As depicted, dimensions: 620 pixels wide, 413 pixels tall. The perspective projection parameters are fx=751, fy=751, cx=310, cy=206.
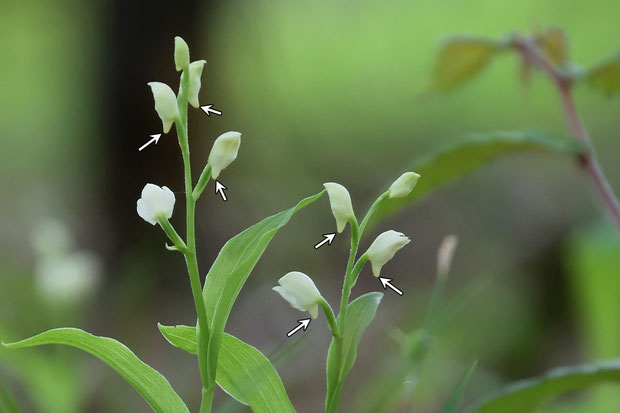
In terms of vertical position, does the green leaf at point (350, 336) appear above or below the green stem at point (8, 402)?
above

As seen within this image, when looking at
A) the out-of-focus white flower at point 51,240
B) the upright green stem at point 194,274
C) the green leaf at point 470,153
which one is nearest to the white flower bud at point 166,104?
the upright green stem at point 194,274

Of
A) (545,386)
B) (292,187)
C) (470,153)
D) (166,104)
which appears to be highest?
(166,104)

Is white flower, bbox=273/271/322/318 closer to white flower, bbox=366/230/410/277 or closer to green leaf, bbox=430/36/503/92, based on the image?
white flower, bbox=366/230/410/277

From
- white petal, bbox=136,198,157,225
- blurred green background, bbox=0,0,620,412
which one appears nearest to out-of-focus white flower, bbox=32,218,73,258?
blurred green background, bbox=0,0,620,412

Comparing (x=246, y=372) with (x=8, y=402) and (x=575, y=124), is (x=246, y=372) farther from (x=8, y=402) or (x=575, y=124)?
(x=575, y=124)

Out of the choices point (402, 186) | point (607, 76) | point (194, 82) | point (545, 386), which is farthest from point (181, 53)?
point (607, 76)

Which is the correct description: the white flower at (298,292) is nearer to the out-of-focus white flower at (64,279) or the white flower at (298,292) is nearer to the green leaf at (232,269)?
the green leaf at (232,269)
